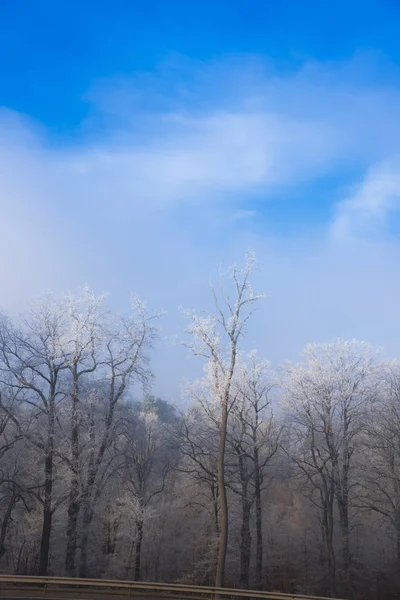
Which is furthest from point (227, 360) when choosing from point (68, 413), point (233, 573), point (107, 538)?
point (107, 538)

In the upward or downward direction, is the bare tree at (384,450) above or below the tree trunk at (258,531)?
above

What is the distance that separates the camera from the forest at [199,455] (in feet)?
79.3

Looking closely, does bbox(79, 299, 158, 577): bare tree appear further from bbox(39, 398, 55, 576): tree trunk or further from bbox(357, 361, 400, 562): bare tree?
bbox(357, 361, 400, 562): bare tree

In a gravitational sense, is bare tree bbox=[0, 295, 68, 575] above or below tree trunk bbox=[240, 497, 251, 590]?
above

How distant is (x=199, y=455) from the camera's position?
29.8 metres

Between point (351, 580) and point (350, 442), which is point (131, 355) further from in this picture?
point (351, 580)

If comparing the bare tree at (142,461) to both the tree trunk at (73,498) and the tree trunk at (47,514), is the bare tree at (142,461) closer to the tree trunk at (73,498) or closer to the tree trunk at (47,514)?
the tree trunk at (73,498)

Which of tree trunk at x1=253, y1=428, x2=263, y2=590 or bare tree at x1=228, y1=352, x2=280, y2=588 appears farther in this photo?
bare tree at x1=228, y1=352, x2=280, y2=588

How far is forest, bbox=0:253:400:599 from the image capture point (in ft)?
79.3

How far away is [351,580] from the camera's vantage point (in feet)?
89.6

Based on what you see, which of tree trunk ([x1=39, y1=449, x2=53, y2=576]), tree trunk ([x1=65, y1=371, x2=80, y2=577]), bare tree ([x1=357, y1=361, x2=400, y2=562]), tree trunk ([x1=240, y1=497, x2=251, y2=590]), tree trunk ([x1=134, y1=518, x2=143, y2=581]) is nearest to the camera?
tree trunk ([x1=39, y1=449, x2=53, y2=576])

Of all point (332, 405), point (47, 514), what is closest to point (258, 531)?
point (332, 405)

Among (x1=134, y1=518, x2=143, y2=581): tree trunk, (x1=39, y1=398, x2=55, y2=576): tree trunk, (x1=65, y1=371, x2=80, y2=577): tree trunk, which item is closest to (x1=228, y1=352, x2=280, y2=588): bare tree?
(x1=134, y1=518, x2=143, y2=581): tree trunk

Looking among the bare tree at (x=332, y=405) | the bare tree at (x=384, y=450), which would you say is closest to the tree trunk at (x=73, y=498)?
the bare tree at (x=332, y=405)
